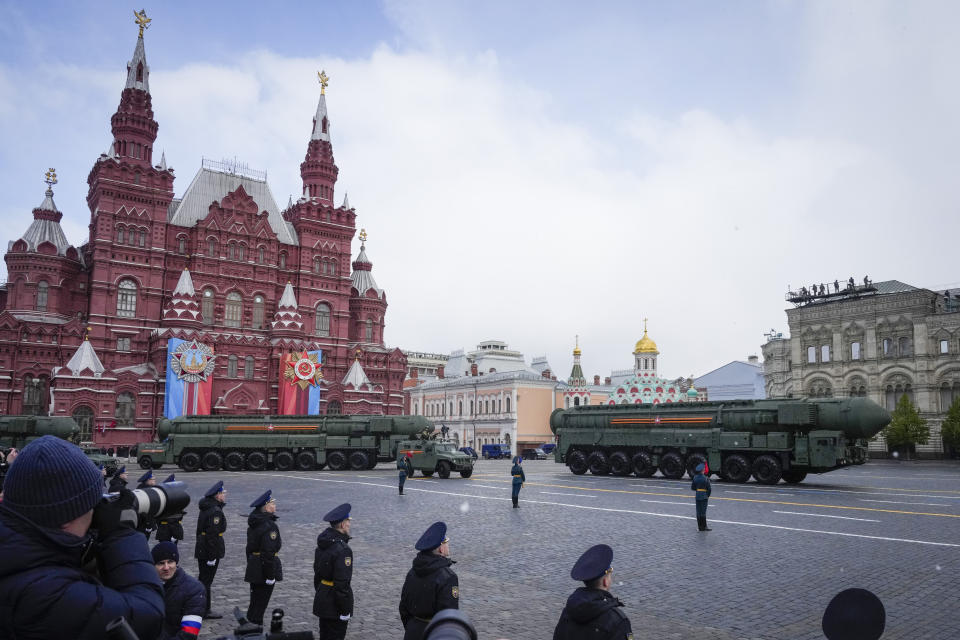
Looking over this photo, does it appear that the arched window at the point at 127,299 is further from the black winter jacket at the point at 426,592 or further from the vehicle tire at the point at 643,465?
the black winter jacket at the point at 426,592

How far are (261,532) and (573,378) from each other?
Result: 68.7m

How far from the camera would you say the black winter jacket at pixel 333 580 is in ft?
22.2

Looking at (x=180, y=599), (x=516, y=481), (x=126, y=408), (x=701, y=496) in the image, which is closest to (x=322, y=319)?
(x=126, y=408)

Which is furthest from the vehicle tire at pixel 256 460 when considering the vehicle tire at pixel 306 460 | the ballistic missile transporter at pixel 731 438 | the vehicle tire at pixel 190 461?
the ballistic missile transporter at pixel 731 438

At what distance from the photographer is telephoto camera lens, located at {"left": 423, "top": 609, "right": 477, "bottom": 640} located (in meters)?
2.29

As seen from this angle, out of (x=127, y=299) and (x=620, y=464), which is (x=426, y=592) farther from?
(x=127, y=299)

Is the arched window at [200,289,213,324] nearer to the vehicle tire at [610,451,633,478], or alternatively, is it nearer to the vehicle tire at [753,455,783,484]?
the vehicle tire at [610,451,633,478]

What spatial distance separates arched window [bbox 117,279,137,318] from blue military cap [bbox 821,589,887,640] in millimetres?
54596

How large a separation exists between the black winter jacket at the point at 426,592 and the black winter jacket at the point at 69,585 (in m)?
3.33

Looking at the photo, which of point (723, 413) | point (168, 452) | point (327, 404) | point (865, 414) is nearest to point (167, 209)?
point (327, 404)

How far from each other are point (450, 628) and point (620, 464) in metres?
31.5

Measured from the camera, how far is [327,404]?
182ft

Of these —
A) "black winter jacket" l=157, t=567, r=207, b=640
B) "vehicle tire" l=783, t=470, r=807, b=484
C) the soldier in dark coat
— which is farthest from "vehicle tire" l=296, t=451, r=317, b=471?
"black winter jacket" l=157, t=567, r=207, b=640

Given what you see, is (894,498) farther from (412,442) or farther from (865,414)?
(412,442)
